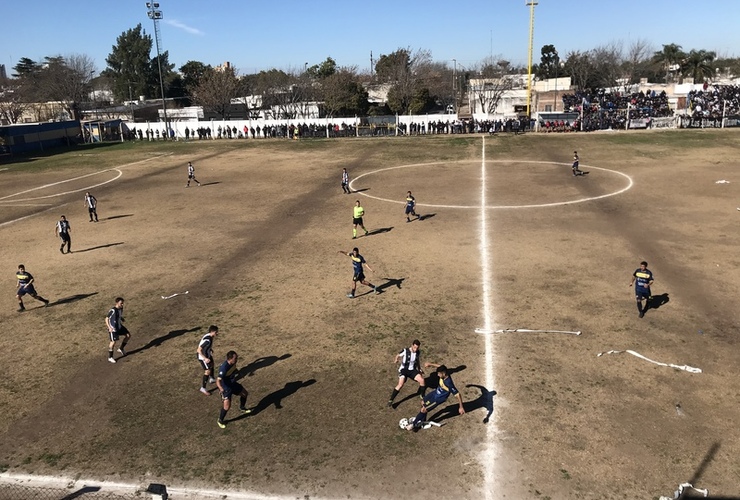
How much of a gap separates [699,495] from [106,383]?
43.1 feet

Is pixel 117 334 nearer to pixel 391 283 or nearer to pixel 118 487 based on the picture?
pixel 118 487

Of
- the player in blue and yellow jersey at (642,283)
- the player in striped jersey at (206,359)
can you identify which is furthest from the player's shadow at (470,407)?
the player in blue and yellow jersey at (642,283)

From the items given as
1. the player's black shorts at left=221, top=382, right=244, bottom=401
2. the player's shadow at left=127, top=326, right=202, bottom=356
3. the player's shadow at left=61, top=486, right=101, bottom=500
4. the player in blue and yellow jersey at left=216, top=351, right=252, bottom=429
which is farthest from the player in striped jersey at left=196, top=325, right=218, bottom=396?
the player's shadow at left=61, top=486, right=101, bottom=500

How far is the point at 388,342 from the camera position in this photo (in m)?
14.7

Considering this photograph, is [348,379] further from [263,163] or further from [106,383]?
[263,163]

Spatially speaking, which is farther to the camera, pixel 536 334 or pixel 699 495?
pixel 536 334

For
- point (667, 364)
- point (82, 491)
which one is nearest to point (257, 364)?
point (82, 491)

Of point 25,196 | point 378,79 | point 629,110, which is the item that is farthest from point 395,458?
point 378,79

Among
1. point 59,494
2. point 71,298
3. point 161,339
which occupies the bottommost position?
point 59,494

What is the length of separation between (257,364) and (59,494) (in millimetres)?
5273

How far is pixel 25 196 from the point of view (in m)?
37.5

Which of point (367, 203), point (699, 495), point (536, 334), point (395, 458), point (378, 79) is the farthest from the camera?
point (378, 79)

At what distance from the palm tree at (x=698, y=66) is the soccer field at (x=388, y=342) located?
7876 cm

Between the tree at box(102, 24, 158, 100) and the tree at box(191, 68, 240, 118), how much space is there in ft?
99.4
